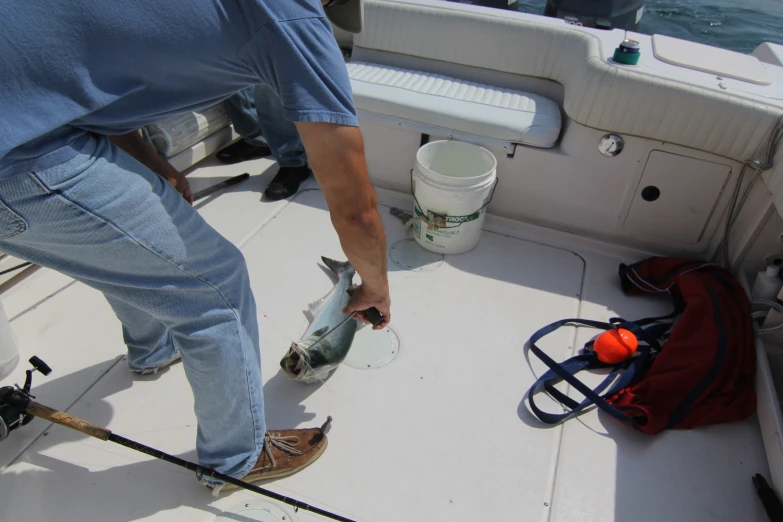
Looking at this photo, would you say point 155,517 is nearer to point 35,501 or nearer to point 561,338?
point 35,501

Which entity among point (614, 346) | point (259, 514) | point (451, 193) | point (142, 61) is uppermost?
point (142, 61)

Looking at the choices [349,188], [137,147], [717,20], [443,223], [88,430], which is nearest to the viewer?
[349,188]

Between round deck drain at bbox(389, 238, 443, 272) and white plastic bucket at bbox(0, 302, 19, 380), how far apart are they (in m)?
1.69

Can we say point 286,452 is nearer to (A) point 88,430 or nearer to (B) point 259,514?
(B) point 259,514

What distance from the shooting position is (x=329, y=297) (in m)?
2.33

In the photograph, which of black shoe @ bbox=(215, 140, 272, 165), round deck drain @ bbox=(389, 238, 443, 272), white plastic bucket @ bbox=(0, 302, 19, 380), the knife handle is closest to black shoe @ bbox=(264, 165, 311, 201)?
black shoe @ bbox=(215, 140, 272, 165)

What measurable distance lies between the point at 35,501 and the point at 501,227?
2.48 meters

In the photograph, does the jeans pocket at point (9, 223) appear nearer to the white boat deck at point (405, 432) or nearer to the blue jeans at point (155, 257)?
the blue jeans at point (155, 257)

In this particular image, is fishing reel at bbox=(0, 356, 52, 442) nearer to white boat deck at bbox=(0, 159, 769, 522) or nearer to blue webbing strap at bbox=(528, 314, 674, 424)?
white boat deck at bbox=(0, 159, 769, 522)

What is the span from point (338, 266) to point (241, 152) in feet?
4.85

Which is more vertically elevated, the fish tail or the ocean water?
the ocean water

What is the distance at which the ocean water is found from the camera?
22.7 ft

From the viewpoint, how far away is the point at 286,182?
3217mm

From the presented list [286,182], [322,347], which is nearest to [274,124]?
[286,182]
